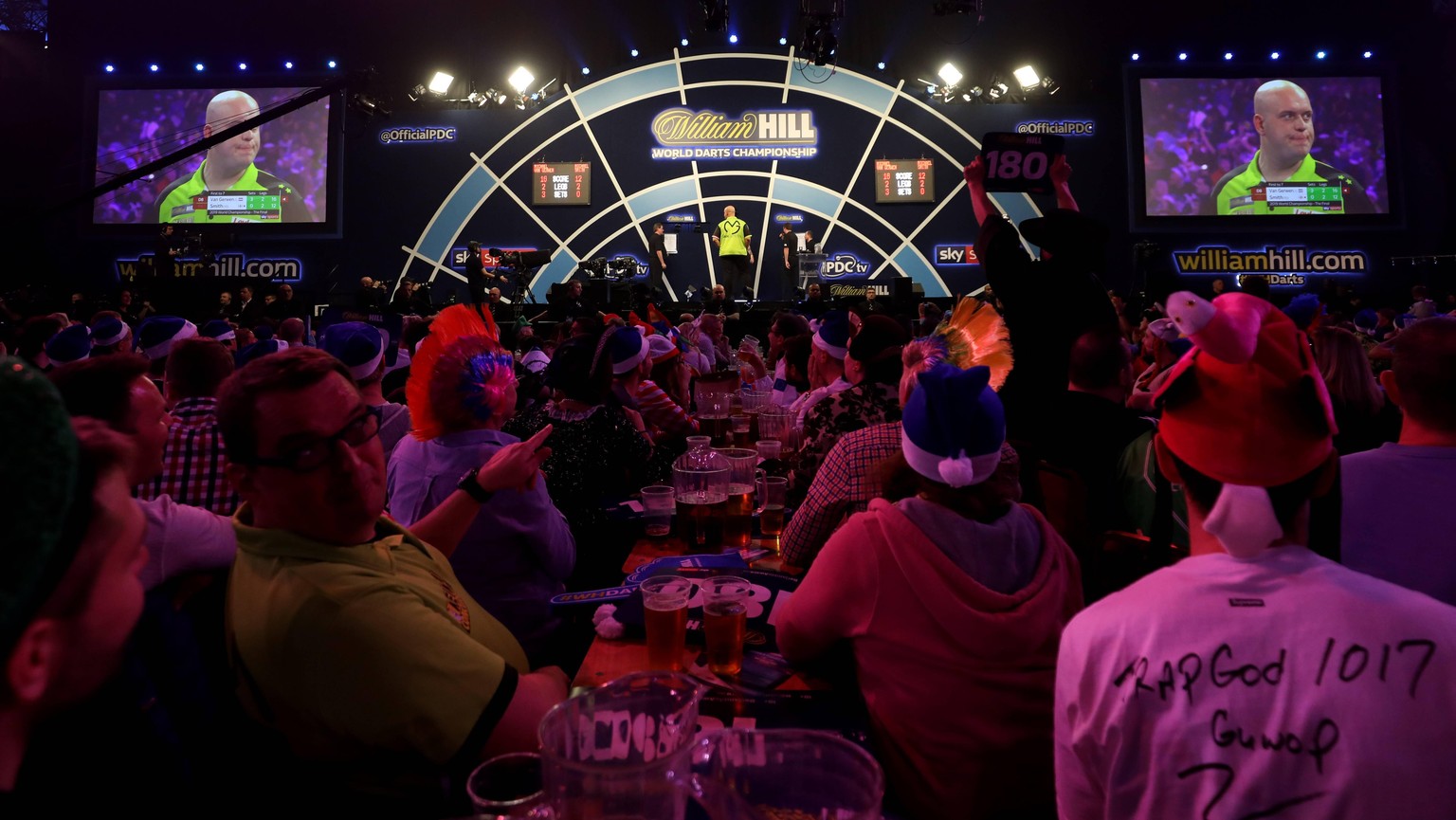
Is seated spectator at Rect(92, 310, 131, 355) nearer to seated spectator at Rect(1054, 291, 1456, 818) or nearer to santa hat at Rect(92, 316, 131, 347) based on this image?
santa hat at Rect(92, 316, 131, 347)

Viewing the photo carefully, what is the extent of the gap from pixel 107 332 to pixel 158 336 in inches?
48.3

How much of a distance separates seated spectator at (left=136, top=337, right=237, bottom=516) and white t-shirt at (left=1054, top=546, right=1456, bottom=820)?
2.71 meters

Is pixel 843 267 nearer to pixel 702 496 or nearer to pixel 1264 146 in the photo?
pixel 1264 146

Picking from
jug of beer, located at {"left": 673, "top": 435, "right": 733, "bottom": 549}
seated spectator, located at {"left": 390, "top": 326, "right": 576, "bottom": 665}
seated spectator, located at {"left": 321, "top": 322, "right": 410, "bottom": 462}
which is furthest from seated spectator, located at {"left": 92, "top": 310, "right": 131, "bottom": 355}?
jug of beer, located at {"left": 673, "top": 435, "right": 733, "bottom": 549}

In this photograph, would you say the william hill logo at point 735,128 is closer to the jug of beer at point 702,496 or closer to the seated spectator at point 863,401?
the seated spectator at point 863,401

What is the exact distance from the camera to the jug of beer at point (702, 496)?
2.50m

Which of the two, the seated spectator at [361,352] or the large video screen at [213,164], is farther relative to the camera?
the large video screen at [213,164]

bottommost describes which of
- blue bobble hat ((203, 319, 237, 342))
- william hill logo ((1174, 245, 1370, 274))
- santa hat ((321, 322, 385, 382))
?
santa hat ((321, 322, 385, 382))

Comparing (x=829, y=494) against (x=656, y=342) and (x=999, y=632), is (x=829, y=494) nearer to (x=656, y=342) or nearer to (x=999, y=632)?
(x=999, y=632)

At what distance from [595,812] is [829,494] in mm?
1549

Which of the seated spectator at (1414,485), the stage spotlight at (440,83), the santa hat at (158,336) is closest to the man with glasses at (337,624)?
the seated spectator at (1414,485)

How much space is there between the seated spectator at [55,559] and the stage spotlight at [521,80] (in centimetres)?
1609

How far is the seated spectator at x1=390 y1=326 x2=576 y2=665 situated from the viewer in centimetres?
240

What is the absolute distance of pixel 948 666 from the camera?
1.50 meters
